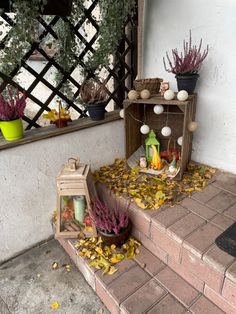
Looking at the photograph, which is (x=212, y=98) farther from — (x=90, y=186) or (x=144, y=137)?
(x=90, y=186)

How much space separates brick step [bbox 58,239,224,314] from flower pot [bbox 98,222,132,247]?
0.35 ft

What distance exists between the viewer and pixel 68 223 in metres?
1.57

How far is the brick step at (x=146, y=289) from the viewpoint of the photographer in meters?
1.09

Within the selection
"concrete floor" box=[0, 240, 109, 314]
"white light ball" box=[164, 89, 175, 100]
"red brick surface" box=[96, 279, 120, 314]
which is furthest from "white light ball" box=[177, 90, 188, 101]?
"concrete floor" box=[0, 240, 109, 314]

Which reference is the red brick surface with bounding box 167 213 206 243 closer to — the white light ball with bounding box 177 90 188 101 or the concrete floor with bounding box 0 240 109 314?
the concrete floor with bounding box 0 240 109 314

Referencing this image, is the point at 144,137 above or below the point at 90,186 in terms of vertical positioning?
above

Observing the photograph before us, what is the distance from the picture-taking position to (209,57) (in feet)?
5.02

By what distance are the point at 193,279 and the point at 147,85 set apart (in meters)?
1.14

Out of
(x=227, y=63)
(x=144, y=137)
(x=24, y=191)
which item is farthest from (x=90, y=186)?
(x=227, y=63)

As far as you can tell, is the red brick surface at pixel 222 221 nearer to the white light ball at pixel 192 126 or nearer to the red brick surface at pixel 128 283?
the red brick surface at pixel 128 283

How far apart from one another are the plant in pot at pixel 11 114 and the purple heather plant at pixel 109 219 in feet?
2.04

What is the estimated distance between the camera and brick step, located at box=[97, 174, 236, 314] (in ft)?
3.40

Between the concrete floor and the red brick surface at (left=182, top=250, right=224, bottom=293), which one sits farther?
the concrete floor

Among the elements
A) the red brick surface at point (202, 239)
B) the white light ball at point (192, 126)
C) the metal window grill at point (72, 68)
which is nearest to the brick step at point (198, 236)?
the red brick surface at point (202, 239)
